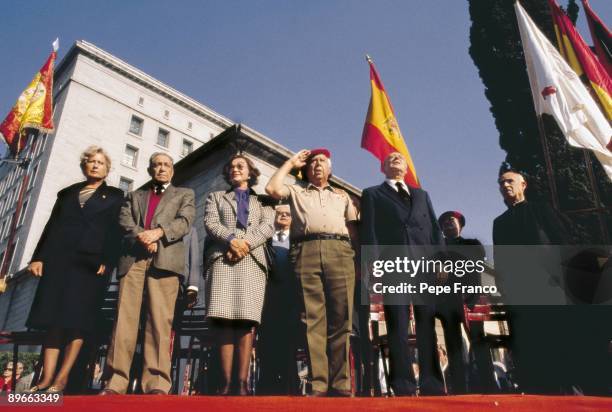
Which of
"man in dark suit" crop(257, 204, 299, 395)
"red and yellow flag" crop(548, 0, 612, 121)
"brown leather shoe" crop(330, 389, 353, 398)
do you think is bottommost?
"brown leather shoe" crop(330, 389, 353, 398)

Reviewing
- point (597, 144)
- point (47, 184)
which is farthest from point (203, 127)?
point (597, 144)

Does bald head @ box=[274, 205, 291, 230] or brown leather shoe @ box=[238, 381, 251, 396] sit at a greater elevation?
bald head @ box=[274, 205, 291, 230]

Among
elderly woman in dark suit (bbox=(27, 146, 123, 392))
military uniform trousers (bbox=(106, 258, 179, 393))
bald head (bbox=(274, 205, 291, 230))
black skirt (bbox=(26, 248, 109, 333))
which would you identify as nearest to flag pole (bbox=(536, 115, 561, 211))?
bald head (bbox=(274, 205, 291, 230))

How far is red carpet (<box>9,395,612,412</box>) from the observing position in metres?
2.04

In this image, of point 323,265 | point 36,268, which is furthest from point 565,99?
point 36,268

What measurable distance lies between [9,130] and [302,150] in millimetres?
5726

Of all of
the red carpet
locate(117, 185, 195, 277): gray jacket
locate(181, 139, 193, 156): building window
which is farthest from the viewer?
locate(181, 139, 193, 156): building window

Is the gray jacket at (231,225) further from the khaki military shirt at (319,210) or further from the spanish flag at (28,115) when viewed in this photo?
the spanish flag at (28,115)

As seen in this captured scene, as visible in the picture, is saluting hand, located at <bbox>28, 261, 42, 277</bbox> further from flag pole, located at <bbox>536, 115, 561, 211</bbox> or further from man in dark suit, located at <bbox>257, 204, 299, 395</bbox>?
flag pole, located at <bbox>536, 115, 561, 211</bbox>

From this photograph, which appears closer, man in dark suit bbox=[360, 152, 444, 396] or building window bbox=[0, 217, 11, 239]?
man in dark suit bbox=[360, 152, 444, 396]

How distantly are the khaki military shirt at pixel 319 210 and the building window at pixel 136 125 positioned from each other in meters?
30.7

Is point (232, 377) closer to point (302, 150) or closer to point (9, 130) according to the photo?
point (302, 150)

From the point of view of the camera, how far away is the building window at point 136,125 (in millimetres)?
30906

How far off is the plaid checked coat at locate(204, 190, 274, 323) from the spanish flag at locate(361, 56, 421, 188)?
392 centimetres
